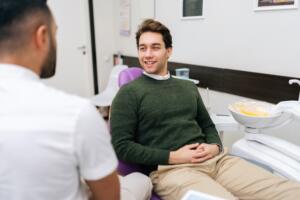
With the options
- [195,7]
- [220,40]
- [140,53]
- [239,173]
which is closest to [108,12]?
[195,7]

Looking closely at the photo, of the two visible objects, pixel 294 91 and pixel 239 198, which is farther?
pixel 294 91

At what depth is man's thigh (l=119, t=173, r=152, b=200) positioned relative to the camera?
43.5 inches

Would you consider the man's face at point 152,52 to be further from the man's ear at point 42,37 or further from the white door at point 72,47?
the white door at point 72,47

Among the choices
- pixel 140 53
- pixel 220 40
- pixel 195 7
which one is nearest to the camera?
pixel 140 53

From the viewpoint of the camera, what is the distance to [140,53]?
158 cm

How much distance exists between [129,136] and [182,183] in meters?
0.33

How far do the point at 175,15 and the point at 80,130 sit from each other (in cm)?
224

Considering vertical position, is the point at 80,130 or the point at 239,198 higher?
the point at 80,130

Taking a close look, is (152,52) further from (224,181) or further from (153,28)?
(224,181)

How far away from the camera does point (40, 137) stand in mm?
603

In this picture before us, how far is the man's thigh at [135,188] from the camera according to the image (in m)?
1.10

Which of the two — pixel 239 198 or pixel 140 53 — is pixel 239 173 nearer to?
pixel 239 198

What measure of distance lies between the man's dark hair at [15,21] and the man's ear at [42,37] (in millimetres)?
18

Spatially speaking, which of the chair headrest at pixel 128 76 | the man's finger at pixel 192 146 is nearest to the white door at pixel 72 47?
the chair headrest at pixel 128 76
